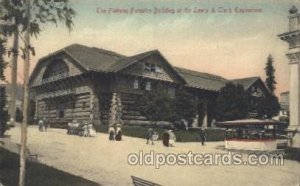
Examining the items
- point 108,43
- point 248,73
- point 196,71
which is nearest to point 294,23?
point 248,73

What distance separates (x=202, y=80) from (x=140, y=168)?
126 centimetres

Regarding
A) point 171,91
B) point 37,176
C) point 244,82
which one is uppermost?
point 244,82

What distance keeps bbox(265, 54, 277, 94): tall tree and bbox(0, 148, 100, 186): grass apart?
2.28 m

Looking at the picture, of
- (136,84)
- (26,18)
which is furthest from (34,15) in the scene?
(136,84)

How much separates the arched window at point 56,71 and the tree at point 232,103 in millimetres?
1831

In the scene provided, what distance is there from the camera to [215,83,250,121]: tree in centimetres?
702

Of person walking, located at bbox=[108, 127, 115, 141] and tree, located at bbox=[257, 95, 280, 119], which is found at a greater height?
tree, located at bbox=[257, 95, 280, 119]

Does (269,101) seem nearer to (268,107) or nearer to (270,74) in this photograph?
(268,107)

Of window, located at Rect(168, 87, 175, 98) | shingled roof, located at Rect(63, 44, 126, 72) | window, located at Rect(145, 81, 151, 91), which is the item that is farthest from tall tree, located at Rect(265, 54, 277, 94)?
shingled roof, located at Rect(63, 44, 126, 72)

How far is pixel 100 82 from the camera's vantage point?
6973 mm

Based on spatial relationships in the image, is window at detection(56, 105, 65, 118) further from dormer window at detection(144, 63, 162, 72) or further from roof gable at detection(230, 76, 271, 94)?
roof gable at detection(230, 76, 271, 94)

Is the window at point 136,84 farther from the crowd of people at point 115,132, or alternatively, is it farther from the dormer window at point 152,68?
the crowd of people at point 115,132

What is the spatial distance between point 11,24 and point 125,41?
1.30 metres

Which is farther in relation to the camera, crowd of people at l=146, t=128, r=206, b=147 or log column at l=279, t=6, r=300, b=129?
log column at l=279, t=6, r=300, b=129
